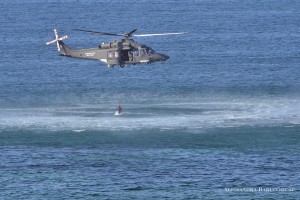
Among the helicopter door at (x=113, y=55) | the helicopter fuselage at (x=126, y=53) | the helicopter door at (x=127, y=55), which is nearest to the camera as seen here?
the helicopter door at (x=113, y=55)

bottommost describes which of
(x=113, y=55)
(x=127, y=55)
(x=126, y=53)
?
(x=127, y=55)

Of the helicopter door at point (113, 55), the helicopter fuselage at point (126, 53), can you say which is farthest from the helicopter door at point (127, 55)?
the helicopter door at point (113, 55)

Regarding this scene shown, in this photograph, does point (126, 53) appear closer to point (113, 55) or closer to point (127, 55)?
point (127, 55)

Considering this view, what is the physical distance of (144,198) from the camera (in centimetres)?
18650

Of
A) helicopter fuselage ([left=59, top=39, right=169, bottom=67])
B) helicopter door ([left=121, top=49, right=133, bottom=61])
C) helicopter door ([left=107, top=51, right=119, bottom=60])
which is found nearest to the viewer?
helicopter door ([left=107, top=51, right=119, bottom=60])

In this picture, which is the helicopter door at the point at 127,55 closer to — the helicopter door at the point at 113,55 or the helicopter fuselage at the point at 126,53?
the helicopter fuselage at the point at 126,53

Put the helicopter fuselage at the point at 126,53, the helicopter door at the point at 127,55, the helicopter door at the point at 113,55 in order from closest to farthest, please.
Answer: the helicopter door at the point at 113,55, the helicopter fuselage at the point at 126,53, the helicopter door at the point at 127,55

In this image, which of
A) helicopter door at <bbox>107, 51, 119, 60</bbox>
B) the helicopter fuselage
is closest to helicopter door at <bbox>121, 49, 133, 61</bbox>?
the helicopter fuselage

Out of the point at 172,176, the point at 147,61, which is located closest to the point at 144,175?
the point at 172,176

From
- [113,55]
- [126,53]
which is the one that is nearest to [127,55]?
[126,53]

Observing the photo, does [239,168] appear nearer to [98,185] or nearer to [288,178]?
[288,178]

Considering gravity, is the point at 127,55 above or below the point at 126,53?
below

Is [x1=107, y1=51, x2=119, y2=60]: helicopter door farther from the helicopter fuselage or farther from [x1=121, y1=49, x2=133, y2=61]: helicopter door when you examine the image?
[x1=121, y1=49, x2=133, y2=61]: helicopter door

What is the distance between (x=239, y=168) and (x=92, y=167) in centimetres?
2479
